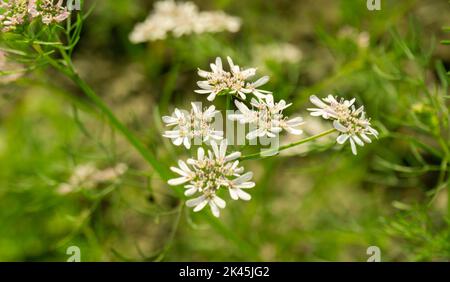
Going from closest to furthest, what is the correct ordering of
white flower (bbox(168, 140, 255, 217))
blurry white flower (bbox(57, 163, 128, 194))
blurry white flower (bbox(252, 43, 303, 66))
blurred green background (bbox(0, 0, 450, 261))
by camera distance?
white flower (bbox(168, 140, 255, 217)), blurry white flower (bbox(57, 163, 128, 194)), blurred green background (bbox(0, 0, 450, 261)), blurry white flower (bbox(252, 43, 303, 66))

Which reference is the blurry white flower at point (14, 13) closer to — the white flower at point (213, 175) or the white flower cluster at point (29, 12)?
the white flower cluster at point (29, 12)

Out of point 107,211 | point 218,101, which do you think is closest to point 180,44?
point 218,101

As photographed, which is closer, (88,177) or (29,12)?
(29,12)

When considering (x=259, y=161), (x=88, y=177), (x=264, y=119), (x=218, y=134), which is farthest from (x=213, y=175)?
(x=259, y=161)

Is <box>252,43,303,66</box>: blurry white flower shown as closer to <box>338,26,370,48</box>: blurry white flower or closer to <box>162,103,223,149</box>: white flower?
<box>338,26,370,48</box>: blurry white flower

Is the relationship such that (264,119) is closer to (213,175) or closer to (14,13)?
(213,175)

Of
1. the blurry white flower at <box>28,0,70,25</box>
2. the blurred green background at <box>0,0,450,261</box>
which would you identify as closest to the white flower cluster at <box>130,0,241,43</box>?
the blurred green background at <box>0,0,450,261</box>
